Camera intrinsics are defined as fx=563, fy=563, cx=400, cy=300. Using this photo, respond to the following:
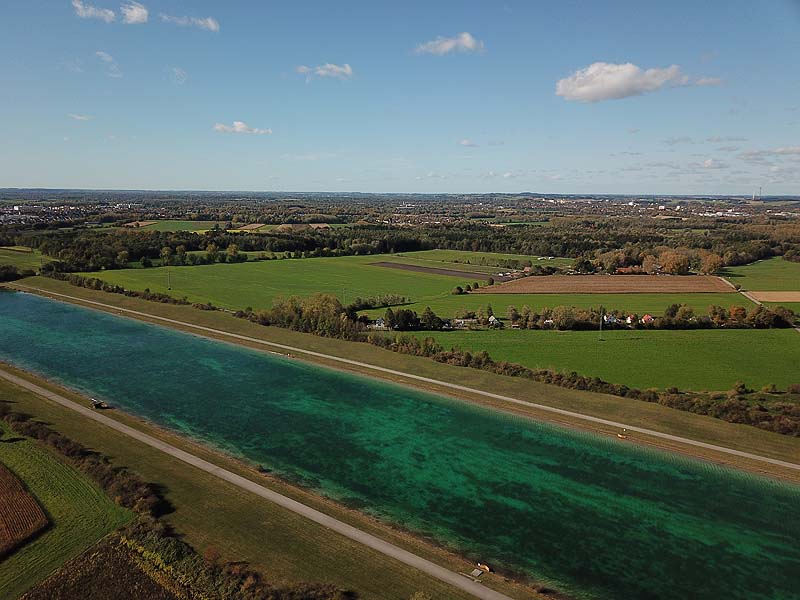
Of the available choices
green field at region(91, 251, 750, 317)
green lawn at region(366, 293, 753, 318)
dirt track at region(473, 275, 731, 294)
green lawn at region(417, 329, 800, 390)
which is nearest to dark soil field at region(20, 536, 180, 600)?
green lawn at region(417, 329, 800, 390)

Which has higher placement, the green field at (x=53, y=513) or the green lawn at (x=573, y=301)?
the green lawn at (x=573, y=301)

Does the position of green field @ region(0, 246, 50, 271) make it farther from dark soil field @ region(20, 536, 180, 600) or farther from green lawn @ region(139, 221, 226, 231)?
dark soil field @ region(20, 536, 180, 600)

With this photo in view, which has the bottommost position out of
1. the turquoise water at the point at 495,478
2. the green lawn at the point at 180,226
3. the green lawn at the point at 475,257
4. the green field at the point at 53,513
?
the turquoise water at the point at 495,478

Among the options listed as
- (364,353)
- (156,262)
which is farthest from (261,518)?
(156,262)

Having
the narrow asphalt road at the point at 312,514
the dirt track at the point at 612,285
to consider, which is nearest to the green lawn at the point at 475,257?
the dirt track at the point at 612,285

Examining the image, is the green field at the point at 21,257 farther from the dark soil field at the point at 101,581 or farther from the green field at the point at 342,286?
the dark soil field at the point at 101,581

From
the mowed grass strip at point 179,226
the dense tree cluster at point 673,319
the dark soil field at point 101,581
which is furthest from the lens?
the mowed grass strip at point 179,226

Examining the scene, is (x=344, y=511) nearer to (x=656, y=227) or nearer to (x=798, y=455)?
(x=798, y=455)

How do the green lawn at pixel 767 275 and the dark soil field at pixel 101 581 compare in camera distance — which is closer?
the dark soil field at pixel 101 581
